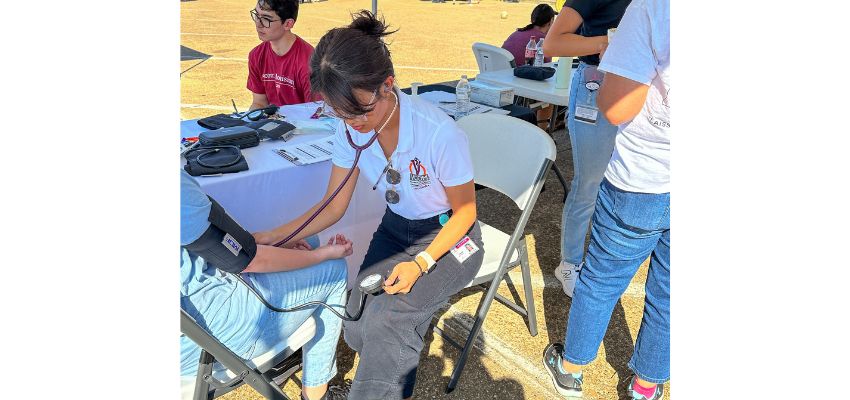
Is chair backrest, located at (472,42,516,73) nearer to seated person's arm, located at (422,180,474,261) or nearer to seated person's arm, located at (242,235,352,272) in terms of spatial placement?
seated person's arm, located at (422,180,474,261)

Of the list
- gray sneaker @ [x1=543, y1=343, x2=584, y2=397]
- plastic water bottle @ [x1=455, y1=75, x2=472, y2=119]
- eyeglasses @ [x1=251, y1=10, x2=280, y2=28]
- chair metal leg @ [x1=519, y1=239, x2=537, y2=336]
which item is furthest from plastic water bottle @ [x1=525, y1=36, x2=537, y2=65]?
gray sneaker @ [x1=543, y1=343, x2=584, y2=397]

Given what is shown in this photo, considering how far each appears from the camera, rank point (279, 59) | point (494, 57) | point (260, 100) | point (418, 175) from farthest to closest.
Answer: point (494, 57) < point (260, 100) < point (279, 59) < point (418, 175)

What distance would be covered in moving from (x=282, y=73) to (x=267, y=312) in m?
1.98

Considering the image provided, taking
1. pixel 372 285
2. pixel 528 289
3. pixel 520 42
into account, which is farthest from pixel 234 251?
pixel 520 42

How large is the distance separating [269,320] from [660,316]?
4.24 ft

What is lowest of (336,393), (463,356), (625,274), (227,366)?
(336,393)

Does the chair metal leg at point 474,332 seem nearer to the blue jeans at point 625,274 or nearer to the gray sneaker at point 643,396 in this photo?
the blue jeans at point 625,274

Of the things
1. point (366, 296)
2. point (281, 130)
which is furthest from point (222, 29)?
point (366, 296)

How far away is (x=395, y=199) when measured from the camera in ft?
6.38

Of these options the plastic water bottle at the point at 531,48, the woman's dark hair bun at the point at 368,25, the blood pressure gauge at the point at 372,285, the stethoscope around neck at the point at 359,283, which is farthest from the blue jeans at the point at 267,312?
the plastic water bottle at the point at 531,48

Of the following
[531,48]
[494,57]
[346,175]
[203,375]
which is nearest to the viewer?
[203,375]

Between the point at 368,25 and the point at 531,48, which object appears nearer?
the point at 368,25

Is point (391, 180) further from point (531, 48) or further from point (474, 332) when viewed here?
point (531, 48)

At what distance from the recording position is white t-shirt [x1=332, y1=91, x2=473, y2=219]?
A: 1.83 metres
